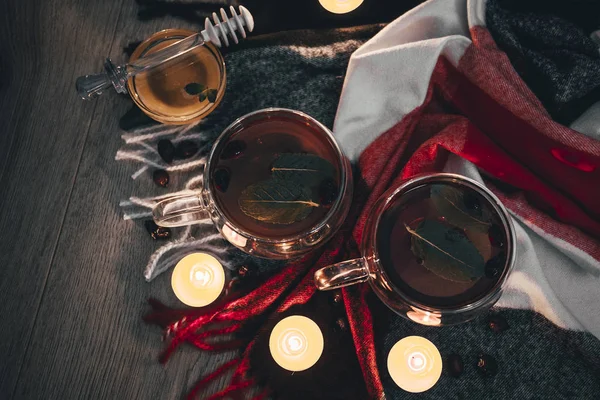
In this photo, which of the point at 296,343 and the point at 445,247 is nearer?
the point at 445,247

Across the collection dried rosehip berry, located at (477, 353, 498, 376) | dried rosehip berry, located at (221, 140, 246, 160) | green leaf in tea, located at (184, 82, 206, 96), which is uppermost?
green leaf in tea, located at (184, 82, 206, 96)

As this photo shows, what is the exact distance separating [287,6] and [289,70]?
9 centimetres

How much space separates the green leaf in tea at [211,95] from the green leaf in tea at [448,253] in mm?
317

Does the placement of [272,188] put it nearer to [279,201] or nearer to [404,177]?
[279,201]

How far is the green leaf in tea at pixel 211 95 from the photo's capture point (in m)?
0.71

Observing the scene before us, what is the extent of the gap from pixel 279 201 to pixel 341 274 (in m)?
0.10

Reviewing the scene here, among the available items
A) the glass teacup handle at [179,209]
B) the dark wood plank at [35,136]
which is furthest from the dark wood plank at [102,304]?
the glass teacup handle at [179,209]

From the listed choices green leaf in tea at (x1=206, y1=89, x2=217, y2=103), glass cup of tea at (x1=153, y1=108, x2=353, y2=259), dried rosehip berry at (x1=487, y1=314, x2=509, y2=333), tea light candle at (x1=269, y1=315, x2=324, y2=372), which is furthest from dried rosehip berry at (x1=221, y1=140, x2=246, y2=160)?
dried rosehip berry at (x1=487, y1=314, x2=509, y2=333)

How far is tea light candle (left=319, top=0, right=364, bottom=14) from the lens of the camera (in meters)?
0.71

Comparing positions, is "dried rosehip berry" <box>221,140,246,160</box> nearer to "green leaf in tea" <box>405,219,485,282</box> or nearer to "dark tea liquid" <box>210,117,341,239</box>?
"dark tea liquid" <box>210,117,341,239</box>

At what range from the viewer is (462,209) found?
592mm

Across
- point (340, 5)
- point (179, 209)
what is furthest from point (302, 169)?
point (340, 5)

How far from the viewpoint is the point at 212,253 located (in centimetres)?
73

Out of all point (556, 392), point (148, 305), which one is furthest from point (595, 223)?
point (148, 305)
